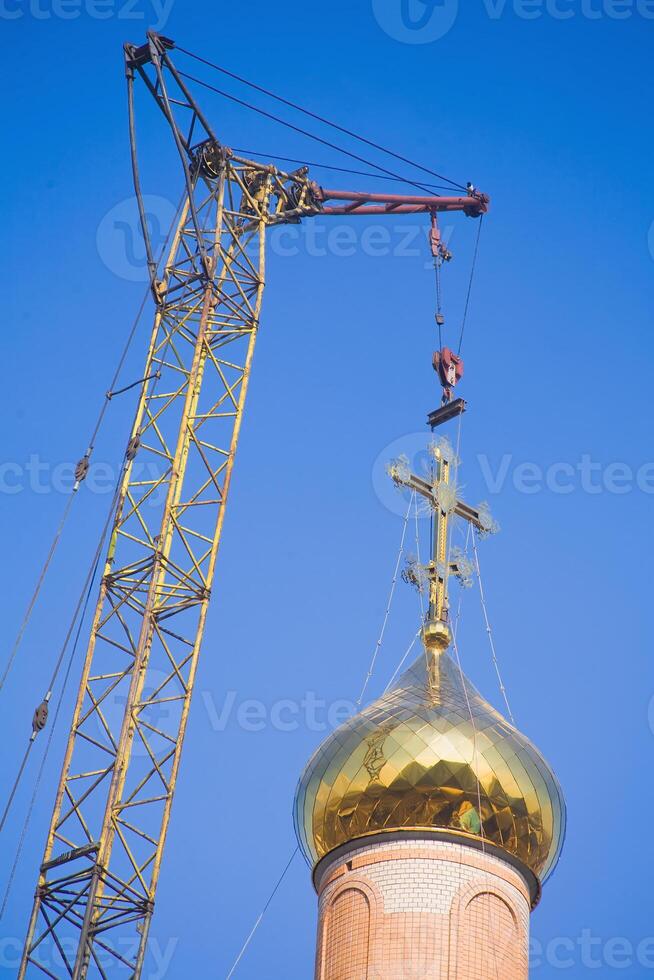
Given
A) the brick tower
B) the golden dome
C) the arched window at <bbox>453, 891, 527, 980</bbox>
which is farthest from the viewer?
the golden dome

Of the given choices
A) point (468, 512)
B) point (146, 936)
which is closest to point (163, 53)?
point (468, 512)

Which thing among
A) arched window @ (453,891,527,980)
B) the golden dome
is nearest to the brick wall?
arched window @ (453,891,527,980)

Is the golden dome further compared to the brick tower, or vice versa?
the golden dome

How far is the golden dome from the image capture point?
84.5 feet

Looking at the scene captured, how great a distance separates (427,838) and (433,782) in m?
0.72

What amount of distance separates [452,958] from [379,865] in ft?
5.28

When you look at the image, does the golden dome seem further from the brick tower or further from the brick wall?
the brick wall

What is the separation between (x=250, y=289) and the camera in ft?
102

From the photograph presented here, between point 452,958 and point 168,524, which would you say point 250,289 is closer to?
point 168,524

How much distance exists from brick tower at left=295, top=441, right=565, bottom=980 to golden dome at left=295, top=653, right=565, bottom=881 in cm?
2

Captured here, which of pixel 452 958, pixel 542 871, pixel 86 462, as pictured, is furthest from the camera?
pixel 86 462

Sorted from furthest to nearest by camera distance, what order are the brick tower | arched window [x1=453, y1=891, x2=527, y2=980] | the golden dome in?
1. the golden dome
2. the brick tower
3. arched window [x1=453, y1=891, x2=527, y2=980]

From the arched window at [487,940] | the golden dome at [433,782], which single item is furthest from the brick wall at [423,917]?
the golden dome at [433,782]

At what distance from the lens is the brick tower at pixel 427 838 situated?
25.1m
